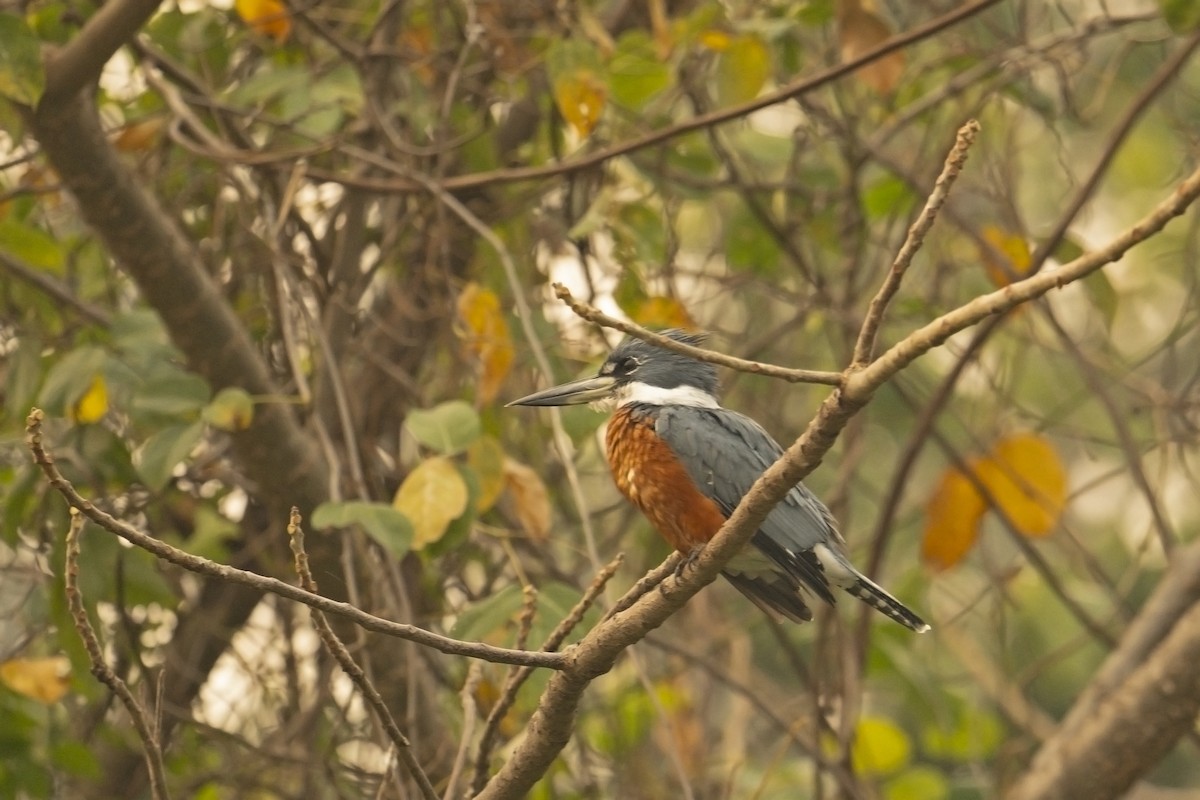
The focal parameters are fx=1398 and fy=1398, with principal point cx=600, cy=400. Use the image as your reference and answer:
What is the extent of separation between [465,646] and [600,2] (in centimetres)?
275

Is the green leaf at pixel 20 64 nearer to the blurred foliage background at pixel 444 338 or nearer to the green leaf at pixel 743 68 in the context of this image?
the blurred foliage background at pixel 444 338

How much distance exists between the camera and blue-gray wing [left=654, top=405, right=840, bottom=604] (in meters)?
2.62

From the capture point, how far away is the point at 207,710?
3.62 metres

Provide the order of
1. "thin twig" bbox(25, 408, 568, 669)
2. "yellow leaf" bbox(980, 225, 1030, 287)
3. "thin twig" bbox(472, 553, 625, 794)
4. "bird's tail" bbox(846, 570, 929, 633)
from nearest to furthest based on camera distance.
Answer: "thin twig" bbox(25, 408, 568, 669) < "thin twig" bbox(472, 553, 625, 794) < "bird's tail" bbox(846, 570, 929, 633) < "yellow leaf" bbox(980, 225, 1030, 287)

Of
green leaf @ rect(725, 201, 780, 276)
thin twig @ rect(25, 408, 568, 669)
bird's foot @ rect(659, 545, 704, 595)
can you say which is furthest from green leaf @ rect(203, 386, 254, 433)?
green leaf @ rect(725, 201, 780, 276)

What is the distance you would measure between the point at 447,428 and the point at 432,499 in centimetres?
13

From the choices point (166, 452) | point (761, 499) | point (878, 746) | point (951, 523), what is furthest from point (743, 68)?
point (878, 746)

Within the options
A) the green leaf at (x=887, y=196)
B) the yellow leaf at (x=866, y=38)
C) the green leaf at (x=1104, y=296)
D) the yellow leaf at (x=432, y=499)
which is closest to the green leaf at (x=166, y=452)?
the yellow leaf at (x=432, y=499)

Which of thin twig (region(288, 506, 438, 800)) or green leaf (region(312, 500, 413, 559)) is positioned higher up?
green leaf (region(312, 500, 413, 559))

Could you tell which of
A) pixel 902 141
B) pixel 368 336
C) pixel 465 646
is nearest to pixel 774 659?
pixel 902 141

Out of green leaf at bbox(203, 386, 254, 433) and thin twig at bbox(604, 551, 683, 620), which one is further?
green leaf at bbox(203, 386, 254, 433)

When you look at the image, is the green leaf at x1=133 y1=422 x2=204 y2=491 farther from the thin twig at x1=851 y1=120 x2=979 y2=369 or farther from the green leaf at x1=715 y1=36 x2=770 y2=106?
the thin twig at x1=851 y1=120 x2=979 y2=369

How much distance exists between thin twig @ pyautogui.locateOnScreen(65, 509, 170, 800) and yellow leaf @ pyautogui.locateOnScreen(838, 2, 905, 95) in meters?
2.03

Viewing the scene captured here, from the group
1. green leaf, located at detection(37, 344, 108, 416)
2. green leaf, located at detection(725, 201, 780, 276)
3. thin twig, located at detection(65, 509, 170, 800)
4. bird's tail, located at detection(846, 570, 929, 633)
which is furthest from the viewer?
green leaf, located at detection(725, 201, 780, 276)
